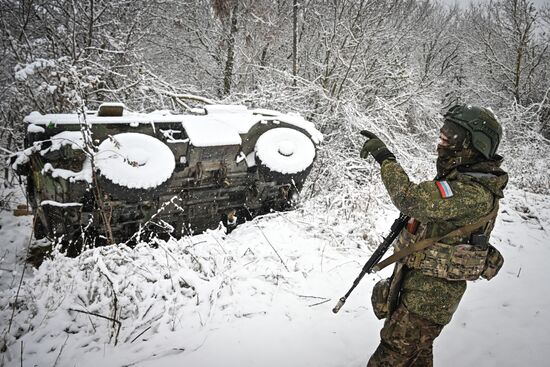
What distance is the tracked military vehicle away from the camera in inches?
144

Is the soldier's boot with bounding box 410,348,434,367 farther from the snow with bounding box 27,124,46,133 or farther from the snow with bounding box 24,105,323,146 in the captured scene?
the snow with bounding box 27,124,46,133

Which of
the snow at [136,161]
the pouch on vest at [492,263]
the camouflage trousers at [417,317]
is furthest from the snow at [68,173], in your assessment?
the pouch on vest at [492,263]

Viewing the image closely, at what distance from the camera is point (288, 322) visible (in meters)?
2.91

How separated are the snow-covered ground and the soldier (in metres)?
0.74

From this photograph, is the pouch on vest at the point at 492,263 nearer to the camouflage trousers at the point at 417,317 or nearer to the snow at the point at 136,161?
the camouflage trousers at the point at 417,317

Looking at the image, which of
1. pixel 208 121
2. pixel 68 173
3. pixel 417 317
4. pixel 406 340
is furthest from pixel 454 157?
pixel 68 173

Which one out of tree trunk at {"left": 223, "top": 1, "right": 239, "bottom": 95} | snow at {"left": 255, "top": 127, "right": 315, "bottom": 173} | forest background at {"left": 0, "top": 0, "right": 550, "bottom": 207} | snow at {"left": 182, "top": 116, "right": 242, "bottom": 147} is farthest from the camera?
tree trunk at {"left": 223, "top": 1, "right": 239, "bottom": 95}

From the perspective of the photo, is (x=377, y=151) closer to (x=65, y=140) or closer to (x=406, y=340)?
(x=406, y=340)

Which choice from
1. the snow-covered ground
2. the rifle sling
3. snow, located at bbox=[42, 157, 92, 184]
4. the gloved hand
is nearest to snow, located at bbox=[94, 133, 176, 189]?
snow, located at bbox=[42, 157, 92, 184]

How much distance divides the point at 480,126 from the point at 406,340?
1.35 meters

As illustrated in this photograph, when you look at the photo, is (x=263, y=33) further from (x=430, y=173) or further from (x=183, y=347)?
(x=183, y=347)

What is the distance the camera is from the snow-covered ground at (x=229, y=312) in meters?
2.49

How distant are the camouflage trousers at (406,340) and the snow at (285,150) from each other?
2920 millimetres

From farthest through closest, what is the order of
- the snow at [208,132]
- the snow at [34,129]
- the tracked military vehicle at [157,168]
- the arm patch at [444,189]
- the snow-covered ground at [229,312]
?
the snow at [208,132], the tracked military vehicle at [157,168], the snow at [34,129], the snow-covered ground at [229,312], the arm patch at [444,189]
